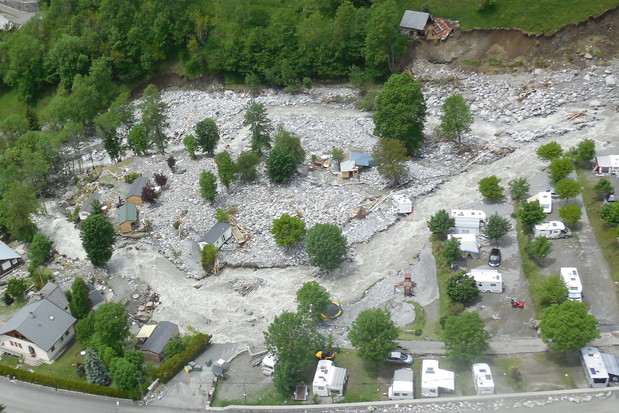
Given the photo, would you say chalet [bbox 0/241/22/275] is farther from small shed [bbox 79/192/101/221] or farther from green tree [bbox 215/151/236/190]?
green tree [bbox 215/151/236/190]

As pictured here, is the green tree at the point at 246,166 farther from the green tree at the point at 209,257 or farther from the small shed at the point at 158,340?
the small shed at the point at 158,340

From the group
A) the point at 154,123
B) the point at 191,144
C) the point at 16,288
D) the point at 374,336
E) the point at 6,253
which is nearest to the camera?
the point at 374,336

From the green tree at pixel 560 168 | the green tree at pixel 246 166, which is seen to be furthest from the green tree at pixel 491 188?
the green tree at pixel 246 166

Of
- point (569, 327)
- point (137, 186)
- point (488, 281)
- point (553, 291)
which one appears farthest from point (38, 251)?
point (569, 327)

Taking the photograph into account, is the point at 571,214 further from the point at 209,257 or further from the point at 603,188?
the point at 209,257

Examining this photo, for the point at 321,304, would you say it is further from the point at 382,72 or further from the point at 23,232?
the point at 382,72

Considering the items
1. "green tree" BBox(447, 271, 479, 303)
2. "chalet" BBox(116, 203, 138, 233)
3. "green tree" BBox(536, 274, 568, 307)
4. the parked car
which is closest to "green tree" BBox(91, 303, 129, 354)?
"chalet" BBox(116, 203, 138, 233)

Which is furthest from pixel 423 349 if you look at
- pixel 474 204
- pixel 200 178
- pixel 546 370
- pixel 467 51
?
pixel 467 51
